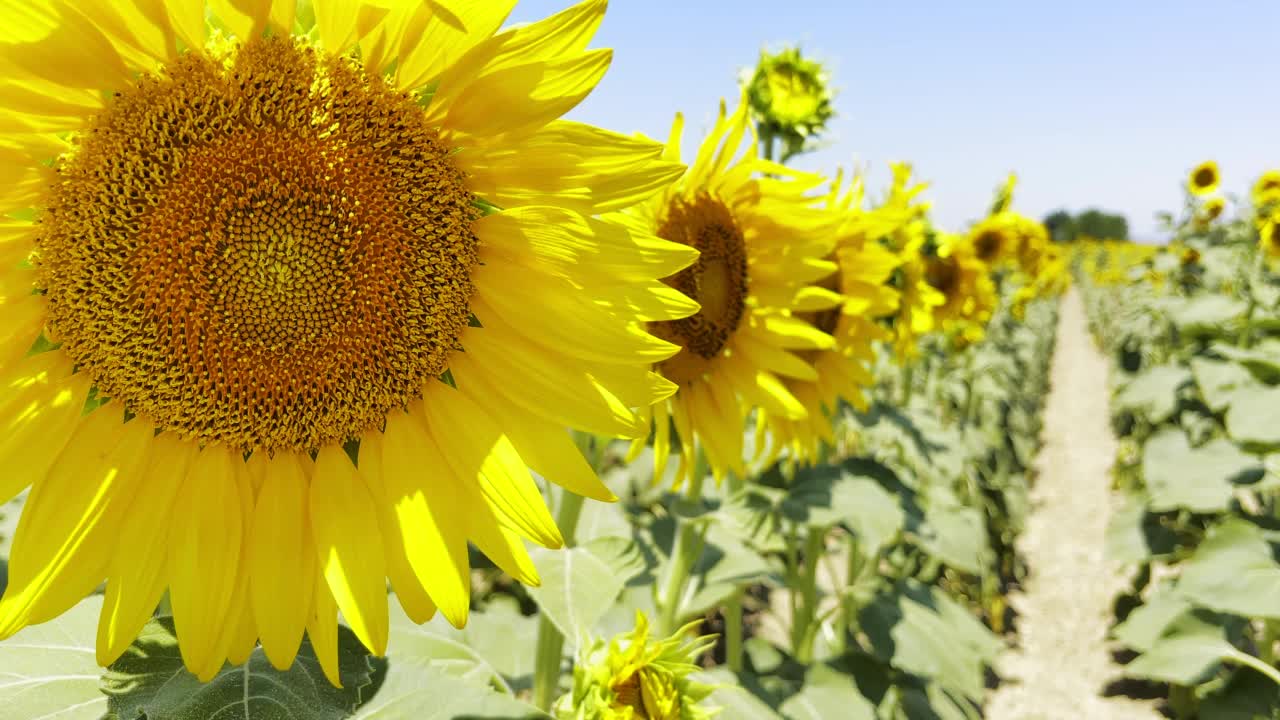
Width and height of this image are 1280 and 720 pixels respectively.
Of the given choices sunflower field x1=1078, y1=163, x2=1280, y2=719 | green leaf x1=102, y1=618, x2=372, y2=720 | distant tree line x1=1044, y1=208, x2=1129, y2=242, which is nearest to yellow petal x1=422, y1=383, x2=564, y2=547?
green leaf x1=102, y1=618, x2=372, y2=720

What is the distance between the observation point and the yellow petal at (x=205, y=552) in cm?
84

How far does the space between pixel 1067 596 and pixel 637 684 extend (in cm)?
626

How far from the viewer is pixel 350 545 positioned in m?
0.92

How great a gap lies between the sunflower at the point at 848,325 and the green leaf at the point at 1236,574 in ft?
4.69

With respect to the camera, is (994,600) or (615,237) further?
(994,600)

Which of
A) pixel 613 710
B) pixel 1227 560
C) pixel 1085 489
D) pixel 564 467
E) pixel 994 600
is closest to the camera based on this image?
pixel 564 467

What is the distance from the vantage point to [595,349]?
0.96m

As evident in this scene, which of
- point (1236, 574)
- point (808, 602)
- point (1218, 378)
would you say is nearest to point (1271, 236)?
point (1218, 378)

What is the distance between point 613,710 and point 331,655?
1.52 feet

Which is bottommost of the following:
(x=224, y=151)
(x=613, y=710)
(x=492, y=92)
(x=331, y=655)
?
(x=613, y=710)

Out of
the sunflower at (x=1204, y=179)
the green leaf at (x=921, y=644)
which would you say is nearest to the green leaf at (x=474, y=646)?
the green leaf at (x=921, y=644)

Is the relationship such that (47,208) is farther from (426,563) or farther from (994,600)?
(994,600)

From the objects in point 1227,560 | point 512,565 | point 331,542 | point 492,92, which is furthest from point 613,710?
point 1227,560

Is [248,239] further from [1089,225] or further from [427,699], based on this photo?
[1089,225]
